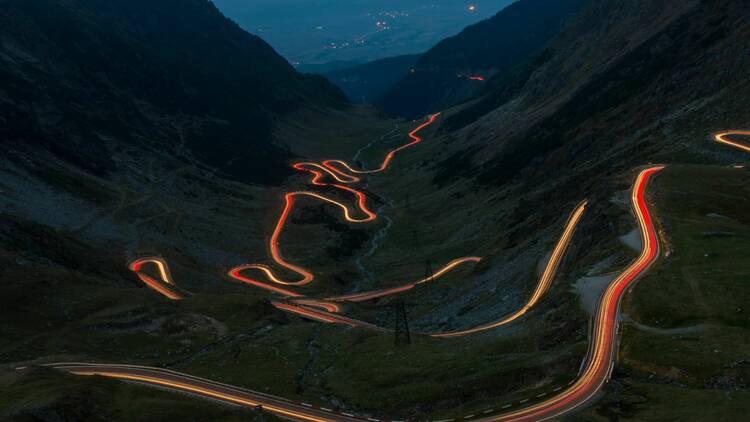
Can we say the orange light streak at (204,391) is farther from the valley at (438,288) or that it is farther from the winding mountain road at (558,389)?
the valley at (438,288)

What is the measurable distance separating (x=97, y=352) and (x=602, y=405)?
2179 inches

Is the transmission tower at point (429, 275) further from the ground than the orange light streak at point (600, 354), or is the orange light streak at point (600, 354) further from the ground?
the orange light streak at point (600, 354)

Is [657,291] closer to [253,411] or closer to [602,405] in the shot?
[602,405]

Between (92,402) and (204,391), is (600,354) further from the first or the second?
(92,402)

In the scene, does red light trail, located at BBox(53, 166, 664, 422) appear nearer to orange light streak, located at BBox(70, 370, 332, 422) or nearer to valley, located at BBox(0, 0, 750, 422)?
orange light streak, located at BBox(70, 370, 332, 422)

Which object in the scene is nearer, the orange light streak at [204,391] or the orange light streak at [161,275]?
the orange light streak at [204,391]

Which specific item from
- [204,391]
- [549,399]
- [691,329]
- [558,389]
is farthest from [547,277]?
[204,391]

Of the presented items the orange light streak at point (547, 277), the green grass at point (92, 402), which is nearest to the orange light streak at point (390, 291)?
the orange light streak at point (547, 277)

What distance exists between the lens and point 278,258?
15412 cm

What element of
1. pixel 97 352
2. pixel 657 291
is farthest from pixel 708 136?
pixel 97 352

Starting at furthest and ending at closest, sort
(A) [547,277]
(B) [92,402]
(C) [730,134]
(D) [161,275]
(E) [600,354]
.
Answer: (D) [161,275]
(C) [730,134]
(A) [547,277]
(E) [600,354]
(B) [92,402]

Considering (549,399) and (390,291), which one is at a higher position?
(549,399)

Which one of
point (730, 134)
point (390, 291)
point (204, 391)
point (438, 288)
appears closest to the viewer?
point (204, 391)

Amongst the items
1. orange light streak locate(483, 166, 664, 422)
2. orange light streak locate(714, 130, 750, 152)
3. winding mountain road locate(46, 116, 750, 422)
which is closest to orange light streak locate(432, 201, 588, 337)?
winding mountain road locate(46, 116, 750, 422)
